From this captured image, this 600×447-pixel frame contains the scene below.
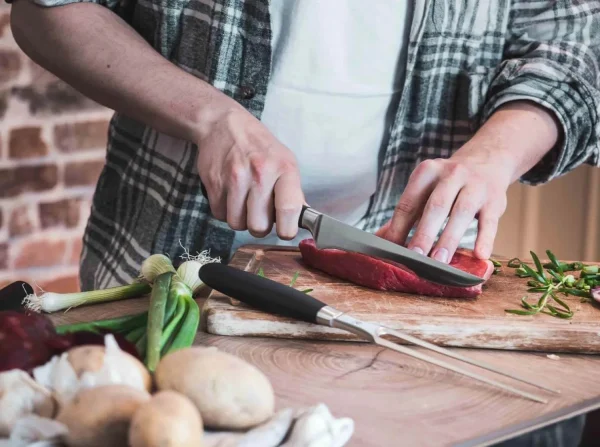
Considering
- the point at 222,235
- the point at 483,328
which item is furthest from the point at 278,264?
the point at 483,328

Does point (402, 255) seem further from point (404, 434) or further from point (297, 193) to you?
point (404, 434)

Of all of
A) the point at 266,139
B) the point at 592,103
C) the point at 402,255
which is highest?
the point at 592,103

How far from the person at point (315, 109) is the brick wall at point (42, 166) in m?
0.80

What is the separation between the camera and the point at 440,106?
65.0 inches

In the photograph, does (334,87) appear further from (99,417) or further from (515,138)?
(99,417)

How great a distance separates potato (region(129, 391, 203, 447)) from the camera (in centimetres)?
64

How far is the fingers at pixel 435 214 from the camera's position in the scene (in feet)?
4.13

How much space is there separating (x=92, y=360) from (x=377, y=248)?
21.8 inches

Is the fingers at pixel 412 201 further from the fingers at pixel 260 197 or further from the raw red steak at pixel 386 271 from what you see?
the fingers at pixel 260 197

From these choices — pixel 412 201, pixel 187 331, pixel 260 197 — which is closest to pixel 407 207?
pixel 412 201

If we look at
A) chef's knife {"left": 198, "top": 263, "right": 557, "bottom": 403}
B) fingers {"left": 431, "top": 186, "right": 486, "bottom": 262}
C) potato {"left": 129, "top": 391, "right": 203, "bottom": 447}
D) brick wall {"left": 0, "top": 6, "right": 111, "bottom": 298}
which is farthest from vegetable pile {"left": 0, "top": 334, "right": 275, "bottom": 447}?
brick wall {"left": 0, "top": 6, "right": 111, "bottom": 298}

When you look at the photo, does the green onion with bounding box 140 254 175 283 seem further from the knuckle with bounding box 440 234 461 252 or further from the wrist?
the knuckle with bounding box 440 234 461 252

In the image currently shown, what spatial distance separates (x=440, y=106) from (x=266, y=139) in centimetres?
52

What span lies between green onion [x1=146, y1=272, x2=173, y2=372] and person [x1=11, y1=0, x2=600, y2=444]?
0.19 meters
